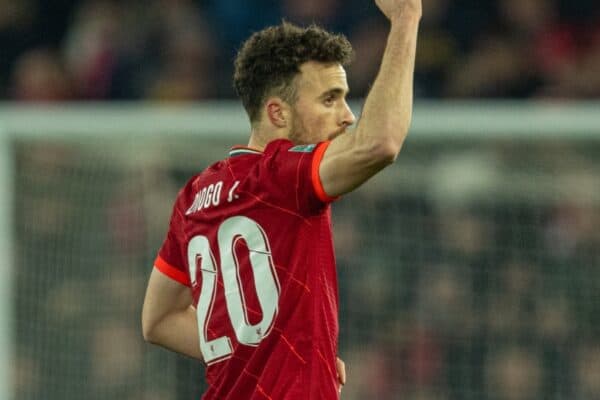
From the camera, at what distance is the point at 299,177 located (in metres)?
3.39

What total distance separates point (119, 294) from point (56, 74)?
10.6 ft

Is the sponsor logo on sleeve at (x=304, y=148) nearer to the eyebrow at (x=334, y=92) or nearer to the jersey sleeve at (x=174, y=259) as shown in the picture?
the eyebrow at (x=334, y=92)

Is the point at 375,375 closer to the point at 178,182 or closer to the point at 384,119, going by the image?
the point at 178,182

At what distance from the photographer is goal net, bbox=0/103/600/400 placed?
18.9ft

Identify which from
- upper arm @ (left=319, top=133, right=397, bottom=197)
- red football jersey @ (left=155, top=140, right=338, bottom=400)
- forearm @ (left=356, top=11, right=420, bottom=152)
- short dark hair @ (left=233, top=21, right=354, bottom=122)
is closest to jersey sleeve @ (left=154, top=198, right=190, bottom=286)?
red football jersey @ (left=155, top=140, right=338, bottom=400)

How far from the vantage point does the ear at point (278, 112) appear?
367 centimetres

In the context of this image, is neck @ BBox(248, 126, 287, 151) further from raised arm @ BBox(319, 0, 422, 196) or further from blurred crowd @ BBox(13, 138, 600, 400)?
blurred crowd @ BBox(13, 138, 600, 400)

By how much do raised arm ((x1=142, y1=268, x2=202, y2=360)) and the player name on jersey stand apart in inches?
14.3

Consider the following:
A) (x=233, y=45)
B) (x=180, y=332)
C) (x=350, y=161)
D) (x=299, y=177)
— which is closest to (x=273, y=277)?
(x=299, y=177)

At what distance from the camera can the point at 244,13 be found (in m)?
9.15

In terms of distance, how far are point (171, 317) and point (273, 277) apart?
0.68 metres

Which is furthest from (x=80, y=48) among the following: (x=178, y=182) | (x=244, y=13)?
(x=178, y=182)

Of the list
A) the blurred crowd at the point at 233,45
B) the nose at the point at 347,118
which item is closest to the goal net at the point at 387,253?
the blurred crowd at the point at 233,45

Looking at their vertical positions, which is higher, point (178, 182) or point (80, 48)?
point (80, 48)
